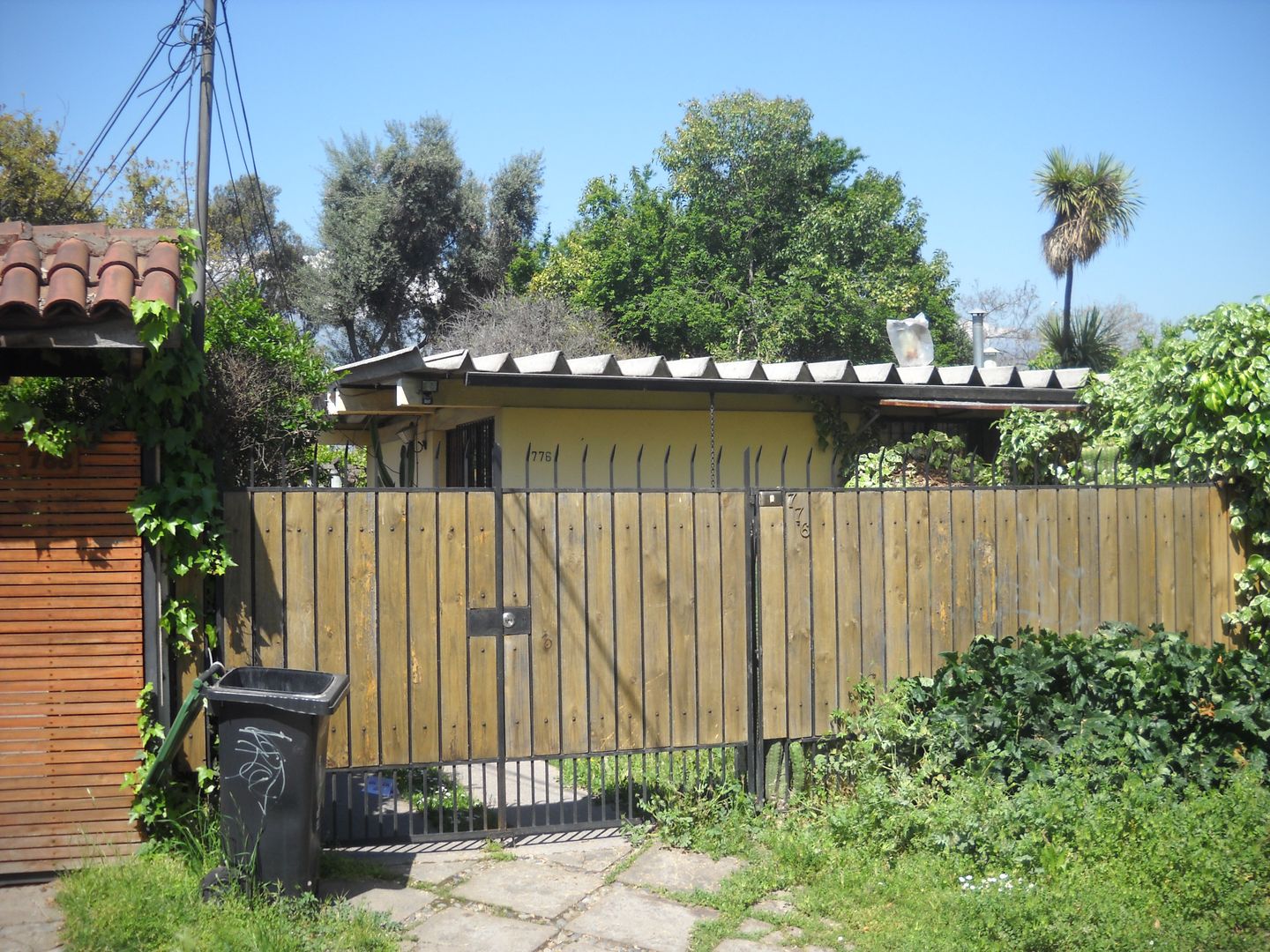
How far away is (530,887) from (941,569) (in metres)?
3.12

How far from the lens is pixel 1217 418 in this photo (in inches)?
268

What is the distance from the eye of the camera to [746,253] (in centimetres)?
2931

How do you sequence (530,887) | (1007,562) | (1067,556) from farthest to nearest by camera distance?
(1067,556) < (1007,562) < (530,887)

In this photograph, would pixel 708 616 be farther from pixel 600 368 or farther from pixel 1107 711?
pixel 600 368

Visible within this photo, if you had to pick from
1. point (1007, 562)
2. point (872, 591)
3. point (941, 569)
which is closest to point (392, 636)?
point (872, 591)

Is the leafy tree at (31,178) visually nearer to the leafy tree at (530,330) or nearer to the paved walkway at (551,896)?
the leafy tree at (530,330)

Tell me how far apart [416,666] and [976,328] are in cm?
1293

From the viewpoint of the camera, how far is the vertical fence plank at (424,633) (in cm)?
555

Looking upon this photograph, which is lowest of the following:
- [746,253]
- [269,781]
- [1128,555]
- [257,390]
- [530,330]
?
[269,781]

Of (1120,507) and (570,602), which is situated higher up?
(1120,507)

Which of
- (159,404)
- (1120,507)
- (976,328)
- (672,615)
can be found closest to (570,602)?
(672,615)

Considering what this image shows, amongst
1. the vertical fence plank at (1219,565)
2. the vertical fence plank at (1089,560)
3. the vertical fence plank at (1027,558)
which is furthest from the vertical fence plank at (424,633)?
the vertical fence plank at (1219,565)

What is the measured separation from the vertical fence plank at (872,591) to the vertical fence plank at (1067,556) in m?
1.18

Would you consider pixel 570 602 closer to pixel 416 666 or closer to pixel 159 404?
pixel 416 666
